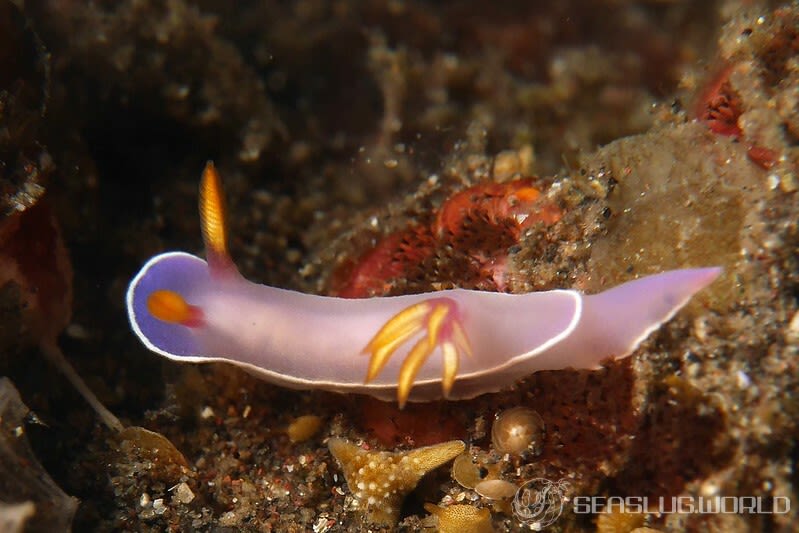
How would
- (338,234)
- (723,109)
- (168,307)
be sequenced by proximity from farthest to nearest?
(338,234)
(723,109)
(168,307)

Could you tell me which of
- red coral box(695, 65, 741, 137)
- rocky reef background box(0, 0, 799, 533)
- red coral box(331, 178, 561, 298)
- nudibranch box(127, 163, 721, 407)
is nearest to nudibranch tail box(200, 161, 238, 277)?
nudibranch box(127, 163, 721, 407)

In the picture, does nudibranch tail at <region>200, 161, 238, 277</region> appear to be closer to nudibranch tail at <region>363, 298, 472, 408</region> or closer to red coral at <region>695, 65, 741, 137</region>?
nudibranch tail at <region>363, 298, 472, 408</region>

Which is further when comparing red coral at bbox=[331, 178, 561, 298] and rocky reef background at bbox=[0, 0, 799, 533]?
red coral at bbox=[331, 178, 561, 298]

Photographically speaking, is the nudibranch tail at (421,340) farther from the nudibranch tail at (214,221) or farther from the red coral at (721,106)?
the red coral at (721,106)

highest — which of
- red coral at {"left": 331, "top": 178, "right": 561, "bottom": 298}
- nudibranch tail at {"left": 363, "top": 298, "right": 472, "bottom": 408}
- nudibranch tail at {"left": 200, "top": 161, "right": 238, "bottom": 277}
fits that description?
red coral at {"left": 331, "top": 178, "right": 561, "bottom": 298}

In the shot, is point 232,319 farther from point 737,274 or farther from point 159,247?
point 737,274

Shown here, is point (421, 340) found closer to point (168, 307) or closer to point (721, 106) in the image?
point (168, 307)

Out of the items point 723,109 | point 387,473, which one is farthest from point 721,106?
point 387,473
